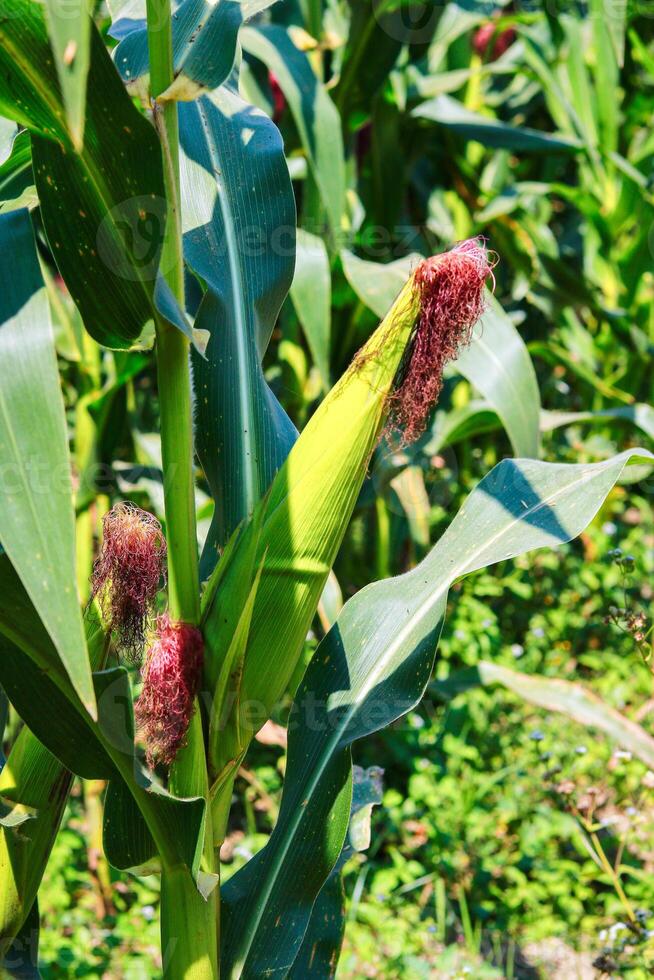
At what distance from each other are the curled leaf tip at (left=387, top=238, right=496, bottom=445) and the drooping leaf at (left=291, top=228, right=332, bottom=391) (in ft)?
2.45

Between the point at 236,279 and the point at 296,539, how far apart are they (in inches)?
10.6

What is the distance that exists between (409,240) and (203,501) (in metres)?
0.81

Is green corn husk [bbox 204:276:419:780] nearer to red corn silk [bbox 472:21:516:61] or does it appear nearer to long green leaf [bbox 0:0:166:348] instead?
long green leaf [bbox 0:0:166:348]

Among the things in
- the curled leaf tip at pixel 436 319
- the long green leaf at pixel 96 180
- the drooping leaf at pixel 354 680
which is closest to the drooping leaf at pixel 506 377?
the drooping leaf at pixel 354 680

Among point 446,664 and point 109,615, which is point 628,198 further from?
point 109,615

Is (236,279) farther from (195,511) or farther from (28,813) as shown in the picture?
(28,813)

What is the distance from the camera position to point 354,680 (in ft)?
2.86

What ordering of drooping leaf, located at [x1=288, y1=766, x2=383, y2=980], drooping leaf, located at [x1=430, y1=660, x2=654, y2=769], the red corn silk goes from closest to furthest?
1. drooping leaf, located at [x1=288, y1=766, x2=383, y2=980]
2. drooping leaf, located at [x1=430, y1=660, x2=654, y2=769]
3. the red corn silk

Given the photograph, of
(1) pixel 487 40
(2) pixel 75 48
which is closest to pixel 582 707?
(2) pixel 75 48

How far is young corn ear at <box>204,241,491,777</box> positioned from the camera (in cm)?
72

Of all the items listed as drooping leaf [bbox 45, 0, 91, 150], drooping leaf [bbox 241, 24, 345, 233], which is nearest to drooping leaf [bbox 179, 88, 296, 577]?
drooping leaf [bbox 45, 0, 91, 150]

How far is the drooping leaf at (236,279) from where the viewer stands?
0.85 meters

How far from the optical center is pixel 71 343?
5.62ft

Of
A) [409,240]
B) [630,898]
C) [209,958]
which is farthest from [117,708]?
[409,240]
